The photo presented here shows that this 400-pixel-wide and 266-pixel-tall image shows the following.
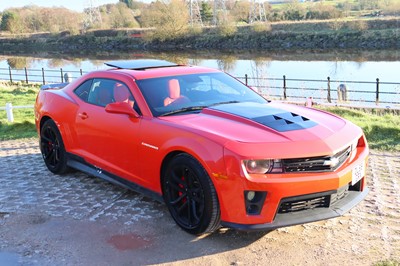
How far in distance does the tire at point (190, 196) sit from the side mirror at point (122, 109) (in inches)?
30.8

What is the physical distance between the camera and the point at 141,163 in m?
4.74

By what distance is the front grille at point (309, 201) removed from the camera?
3.77 meters

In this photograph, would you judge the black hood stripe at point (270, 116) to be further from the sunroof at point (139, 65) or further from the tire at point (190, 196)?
the sunroof at point (139, 65)

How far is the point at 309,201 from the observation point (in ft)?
12.7

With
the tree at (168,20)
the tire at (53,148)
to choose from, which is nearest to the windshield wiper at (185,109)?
the tire at (53,148)

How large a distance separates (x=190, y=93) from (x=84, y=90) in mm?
1574

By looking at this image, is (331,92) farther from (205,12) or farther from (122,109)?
(205,12)

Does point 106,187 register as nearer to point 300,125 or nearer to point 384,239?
point 300,125

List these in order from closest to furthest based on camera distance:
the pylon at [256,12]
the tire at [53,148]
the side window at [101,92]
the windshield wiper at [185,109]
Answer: the windshield wiper at [185,109] → the side window at [101,92] → the tire at [53,148] → the pylon at [256,12]

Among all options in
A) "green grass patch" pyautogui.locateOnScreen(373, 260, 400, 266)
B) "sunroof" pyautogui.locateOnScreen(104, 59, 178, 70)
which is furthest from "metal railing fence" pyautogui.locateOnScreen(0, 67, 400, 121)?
"green grass patch" pyautogui.locateOnScreen(373, 260, 400, 266)

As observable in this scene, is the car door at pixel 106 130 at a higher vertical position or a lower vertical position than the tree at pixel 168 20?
lower

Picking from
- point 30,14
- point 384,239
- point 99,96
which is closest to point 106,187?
point 99,96

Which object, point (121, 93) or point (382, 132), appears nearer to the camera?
point (121, 93)

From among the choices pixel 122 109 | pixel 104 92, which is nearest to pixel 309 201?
pixel 122 109
